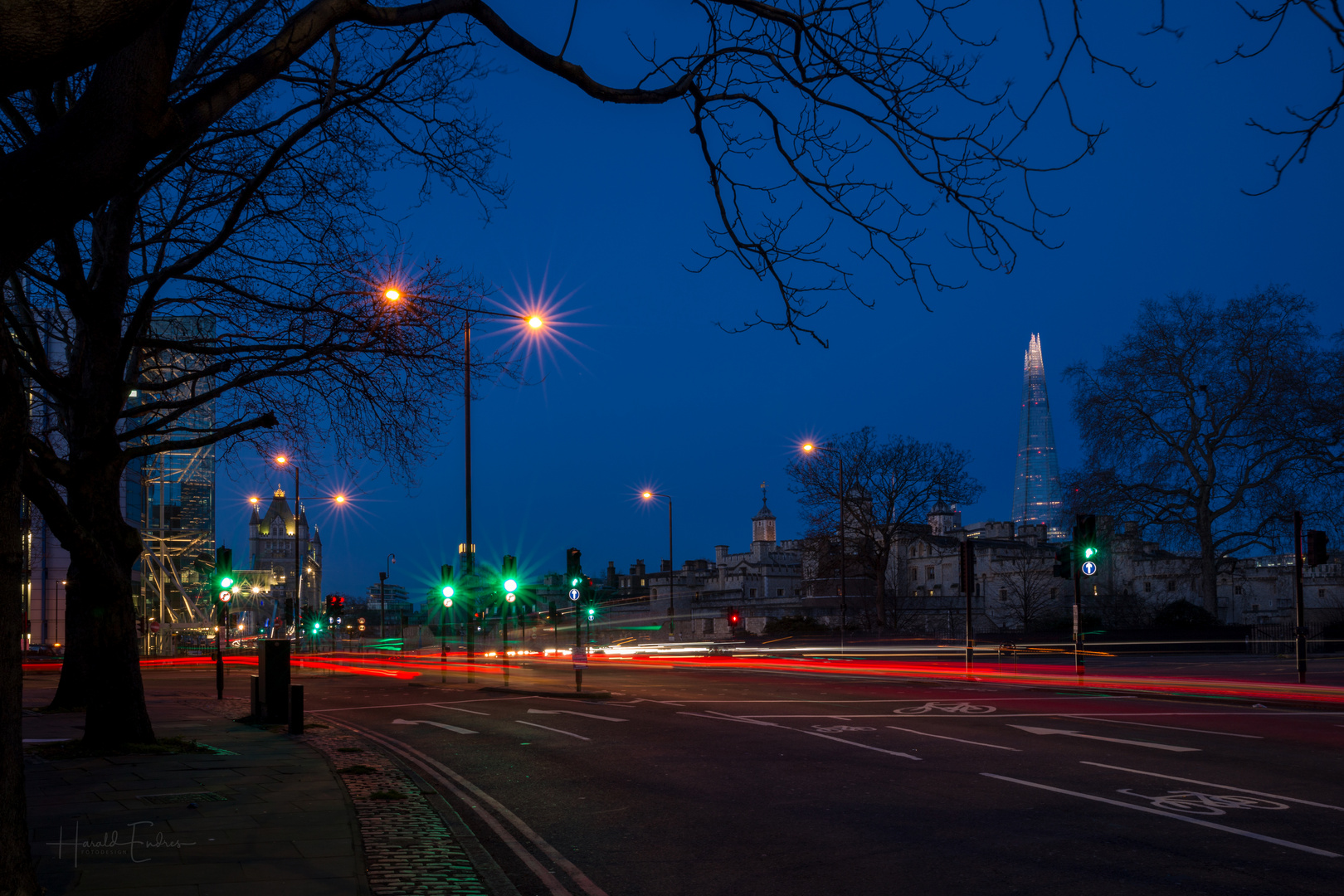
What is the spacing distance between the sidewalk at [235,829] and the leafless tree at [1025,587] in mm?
64538

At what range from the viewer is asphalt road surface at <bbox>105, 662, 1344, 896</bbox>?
709 centimetres

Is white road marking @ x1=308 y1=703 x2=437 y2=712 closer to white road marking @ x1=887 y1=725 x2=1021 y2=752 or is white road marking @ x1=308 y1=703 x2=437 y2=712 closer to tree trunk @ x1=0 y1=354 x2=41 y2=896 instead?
white road marking @ x1=887 y1=725 x2=1021 y2=752

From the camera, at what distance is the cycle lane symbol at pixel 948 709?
18219mm

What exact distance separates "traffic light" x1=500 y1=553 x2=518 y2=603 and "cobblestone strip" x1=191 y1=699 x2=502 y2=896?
18979mm

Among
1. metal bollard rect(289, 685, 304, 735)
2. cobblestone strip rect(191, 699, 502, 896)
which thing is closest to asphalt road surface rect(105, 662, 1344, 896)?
cobblestone strip rect(191, 699, 502, 896)

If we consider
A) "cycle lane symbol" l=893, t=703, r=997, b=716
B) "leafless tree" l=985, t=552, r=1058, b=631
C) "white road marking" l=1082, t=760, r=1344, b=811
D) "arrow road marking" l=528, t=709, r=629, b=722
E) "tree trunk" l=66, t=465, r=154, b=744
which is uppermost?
"tree trunk" l=66, t=465, r=154, b=744

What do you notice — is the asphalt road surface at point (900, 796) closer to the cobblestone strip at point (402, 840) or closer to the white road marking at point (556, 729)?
the white road marking at point (556, 729)

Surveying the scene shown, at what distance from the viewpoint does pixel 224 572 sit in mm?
28469

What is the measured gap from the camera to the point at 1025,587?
78.9 metres

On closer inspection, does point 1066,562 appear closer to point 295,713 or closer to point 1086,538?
point 1086,538

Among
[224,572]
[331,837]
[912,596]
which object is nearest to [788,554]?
[912,596]

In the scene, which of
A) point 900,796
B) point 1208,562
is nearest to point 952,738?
point 900,796

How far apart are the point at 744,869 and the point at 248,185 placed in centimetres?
969

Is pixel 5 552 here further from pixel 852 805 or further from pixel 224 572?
pixel 224 572
